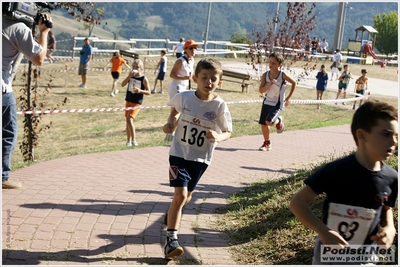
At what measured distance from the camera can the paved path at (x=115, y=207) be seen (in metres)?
5.74

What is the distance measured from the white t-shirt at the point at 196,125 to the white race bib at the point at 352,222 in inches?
83.7

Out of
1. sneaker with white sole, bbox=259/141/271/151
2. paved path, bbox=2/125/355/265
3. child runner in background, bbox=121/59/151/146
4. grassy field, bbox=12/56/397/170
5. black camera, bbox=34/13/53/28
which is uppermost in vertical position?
black camera, bbox=34/13/53/28

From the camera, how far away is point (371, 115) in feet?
12.1

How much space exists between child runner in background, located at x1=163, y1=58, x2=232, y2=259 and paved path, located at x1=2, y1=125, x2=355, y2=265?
571 millimetres

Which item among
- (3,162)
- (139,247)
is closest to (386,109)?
(139,247)

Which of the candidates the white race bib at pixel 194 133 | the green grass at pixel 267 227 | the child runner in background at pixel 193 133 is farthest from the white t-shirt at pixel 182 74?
the white race bib at pixel 194 133

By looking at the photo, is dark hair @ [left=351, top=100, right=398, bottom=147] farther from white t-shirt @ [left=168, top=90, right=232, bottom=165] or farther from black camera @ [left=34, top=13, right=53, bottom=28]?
black camera @ [left=34, top=13, right=53, bottom=28]

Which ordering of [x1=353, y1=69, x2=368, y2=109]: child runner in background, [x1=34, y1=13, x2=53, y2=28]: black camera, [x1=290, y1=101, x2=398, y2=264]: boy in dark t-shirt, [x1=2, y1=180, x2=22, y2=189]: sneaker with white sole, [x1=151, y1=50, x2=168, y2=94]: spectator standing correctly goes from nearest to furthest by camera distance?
[x1=290, y1=101, x2=398, y2=264]: boy in dark t-shirt → [x1=34, y1=13, x2=53, y2=28]: black camera → [x1=2, y1=180, x2=22, y2=189]: sneaker with white sole → [x1=353, y1=69, x2=368, y2=109]: child runner in background → [x1=151, y1=50, x2=168, y2=94]: spectator standing

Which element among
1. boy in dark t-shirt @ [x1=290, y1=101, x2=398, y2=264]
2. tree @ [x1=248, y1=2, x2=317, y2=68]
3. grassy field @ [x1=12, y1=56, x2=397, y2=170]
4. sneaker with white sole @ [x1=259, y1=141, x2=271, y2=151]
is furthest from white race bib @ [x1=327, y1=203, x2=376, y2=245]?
tree @ [x1=248, y1=2, x2=317, y2=68]

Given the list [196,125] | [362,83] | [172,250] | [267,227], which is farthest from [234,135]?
[362,83]

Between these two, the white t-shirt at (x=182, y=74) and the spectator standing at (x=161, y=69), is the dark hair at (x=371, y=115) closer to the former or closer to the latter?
the white t-shirt at (x=182, y=74)

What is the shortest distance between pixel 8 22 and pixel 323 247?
4451mm

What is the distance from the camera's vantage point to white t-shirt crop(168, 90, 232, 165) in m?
5.75

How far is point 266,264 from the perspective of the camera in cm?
572
